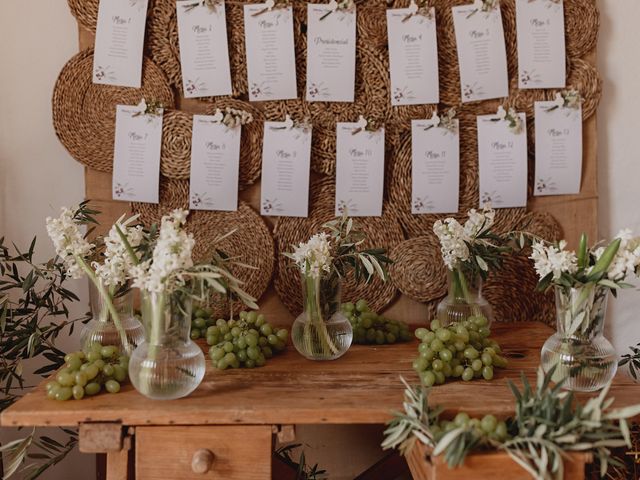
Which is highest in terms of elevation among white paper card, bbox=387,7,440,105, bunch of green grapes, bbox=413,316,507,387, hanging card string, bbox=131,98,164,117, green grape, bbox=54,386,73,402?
white paper card, bbox=387,7,440,105

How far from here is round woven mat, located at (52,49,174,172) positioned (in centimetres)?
162

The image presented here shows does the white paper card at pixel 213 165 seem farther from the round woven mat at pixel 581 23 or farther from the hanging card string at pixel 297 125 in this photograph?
the round woven mat at pixel 581 23

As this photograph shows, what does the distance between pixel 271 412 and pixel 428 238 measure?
Result: 2.54 feet

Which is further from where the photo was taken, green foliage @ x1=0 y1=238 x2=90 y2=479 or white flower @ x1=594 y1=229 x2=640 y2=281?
green foliage @ x1=0 y1=238 x2=90 y2=479

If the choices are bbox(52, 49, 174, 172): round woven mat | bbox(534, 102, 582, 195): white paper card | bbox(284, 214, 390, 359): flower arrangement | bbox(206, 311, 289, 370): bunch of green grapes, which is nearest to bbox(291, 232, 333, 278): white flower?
bbox(284, 214, 390, 359): flower arrangement

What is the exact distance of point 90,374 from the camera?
3.84 ft

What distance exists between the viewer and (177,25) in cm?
164

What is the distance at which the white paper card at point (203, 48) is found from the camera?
5.36 ft

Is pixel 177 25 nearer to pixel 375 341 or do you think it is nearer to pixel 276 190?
pixel 276 190

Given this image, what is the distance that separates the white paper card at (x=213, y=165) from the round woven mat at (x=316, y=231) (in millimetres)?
167

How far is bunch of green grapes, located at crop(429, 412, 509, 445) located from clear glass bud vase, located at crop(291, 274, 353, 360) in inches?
14.6

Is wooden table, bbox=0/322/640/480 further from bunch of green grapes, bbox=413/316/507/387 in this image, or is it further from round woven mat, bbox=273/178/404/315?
→ round woven mat, bbox=273/178/404/315

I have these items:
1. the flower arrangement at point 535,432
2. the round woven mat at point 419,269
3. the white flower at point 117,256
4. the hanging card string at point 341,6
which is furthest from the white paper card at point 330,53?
the flower arrangement at point 535,432

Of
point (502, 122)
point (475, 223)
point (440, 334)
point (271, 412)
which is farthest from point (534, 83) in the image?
point (271, 412)
